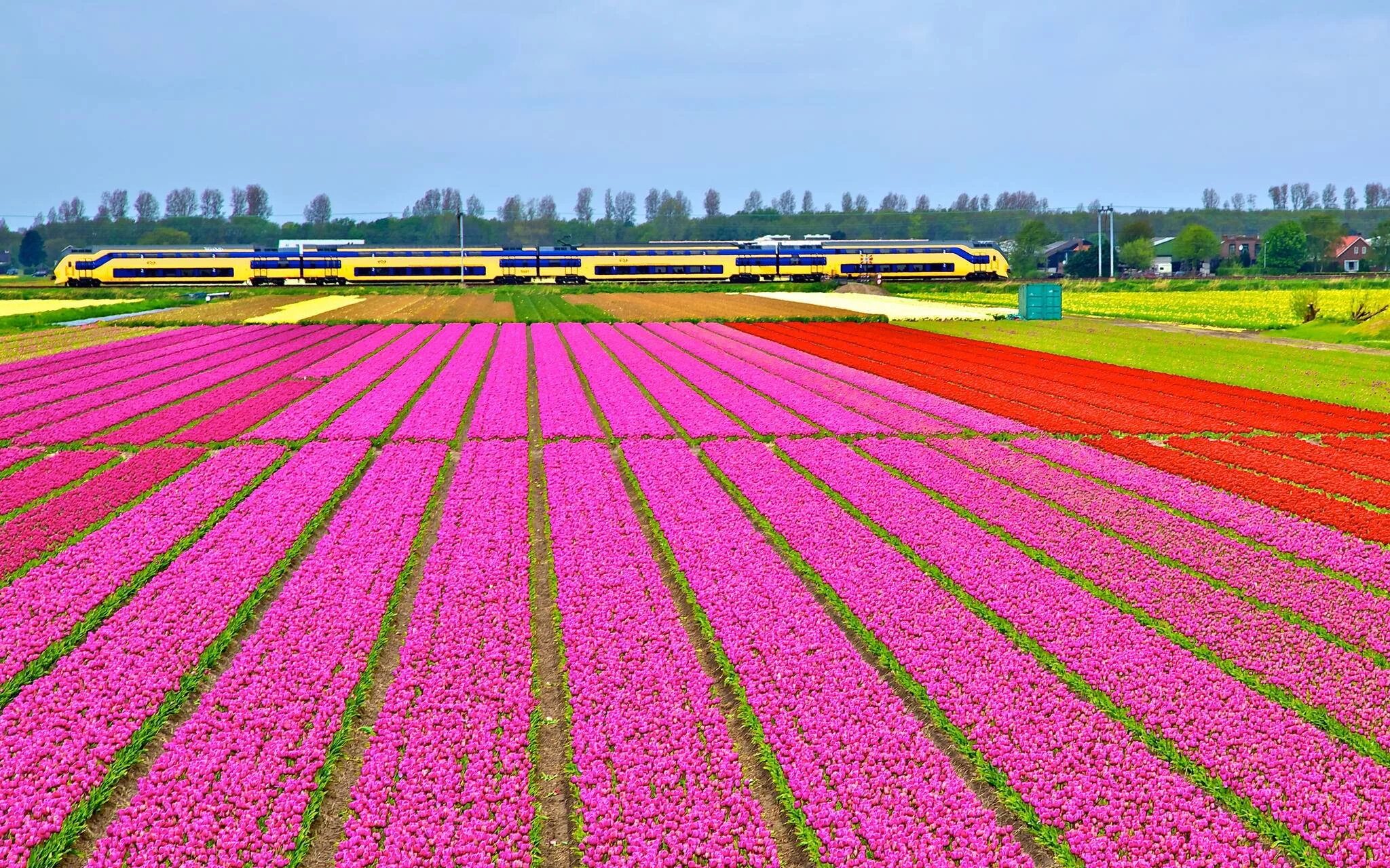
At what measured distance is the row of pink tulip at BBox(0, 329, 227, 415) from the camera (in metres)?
25.4

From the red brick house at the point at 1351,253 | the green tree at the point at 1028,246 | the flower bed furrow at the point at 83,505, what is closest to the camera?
the flower bed furrow at the point at 83,505

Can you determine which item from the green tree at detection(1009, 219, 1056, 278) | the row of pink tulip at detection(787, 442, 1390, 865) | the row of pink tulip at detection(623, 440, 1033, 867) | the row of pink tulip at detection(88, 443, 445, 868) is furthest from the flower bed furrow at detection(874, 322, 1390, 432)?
the green tree at detection(1009, 219, 1056, 278)

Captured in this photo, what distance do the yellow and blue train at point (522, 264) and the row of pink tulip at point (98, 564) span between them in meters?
93.9

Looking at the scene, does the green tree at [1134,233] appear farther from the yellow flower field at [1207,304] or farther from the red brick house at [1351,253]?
the yellow flower field at [1207,304]

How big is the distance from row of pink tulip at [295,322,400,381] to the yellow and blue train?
56491 millimetres

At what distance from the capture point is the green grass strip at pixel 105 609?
8758mm

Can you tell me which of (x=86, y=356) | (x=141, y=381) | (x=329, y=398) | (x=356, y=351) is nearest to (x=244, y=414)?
(x=329, y=398)

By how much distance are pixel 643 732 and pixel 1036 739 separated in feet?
9.92

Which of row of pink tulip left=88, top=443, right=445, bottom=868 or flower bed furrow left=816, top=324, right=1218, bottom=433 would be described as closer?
row of pink tulip left=88, top=443, right=445, bottom=868

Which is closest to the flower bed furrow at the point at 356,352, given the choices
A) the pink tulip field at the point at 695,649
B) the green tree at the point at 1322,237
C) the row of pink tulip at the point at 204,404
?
the row of pink tulip at the point at 204,404

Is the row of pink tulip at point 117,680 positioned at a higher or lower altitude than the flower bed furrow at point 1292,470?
lower

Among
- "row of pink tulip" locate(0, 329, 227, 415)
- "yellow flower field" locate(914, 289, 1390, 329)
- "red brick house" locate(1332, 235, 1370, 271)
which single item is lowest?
"row of pink tulip" locate(0, 329, 227, 415)

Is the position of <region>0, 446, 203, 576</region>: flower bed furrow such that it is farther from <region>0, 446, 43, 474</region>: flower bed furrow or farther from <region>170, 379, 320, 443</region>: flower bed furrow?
<region>0, 446, 43, 474</region>: flower bed furrow

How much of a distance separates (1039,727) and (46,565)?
36.2ft
